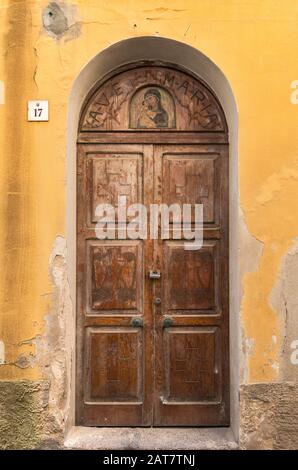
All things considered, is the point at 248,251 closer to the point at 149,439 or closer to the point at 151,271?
the point at 151,271

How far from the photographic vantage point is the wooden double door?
3842 mm

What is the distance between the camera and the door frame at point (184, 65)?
3.65 metres

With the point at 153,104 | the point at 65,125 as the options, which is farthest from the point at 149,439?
the point at 153,104

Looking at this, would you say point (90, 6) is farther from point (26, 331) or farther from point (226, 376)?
point (226, 376)

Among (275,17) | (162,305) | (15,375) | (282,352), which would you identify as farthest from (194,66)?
(15,375)

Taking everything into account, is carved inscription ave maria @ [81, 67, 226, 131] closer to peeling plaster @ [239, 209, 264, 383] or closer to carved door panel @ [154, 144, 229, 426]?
carved door panel @ [154, 144, 229, 426]

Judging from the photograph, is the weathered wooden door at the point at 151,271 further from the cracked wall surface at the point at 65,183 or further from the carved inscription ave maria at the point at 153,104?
the cracked wall surface at the point at 65,183

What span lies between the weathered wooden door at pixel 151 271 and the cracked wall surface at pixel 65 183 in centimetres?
32

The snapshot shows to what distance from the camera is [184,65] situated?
395 cm

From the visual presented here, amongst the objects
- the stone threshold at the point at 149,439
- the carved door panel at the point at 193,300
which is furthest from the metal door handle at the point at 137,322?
the stone threshold at the point at 149,439

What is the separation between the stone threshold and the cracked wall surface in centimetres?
17

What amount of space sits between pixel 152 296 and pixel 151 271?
20 cm

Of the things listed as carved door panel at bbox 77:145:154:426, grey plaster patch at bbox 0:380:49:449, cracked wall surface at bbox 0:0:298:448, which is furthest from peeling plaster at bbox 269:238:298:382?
grey plaster patch at bbox 0:380:49:449

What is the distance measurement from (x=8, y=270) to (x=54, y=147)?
3.27 ft
